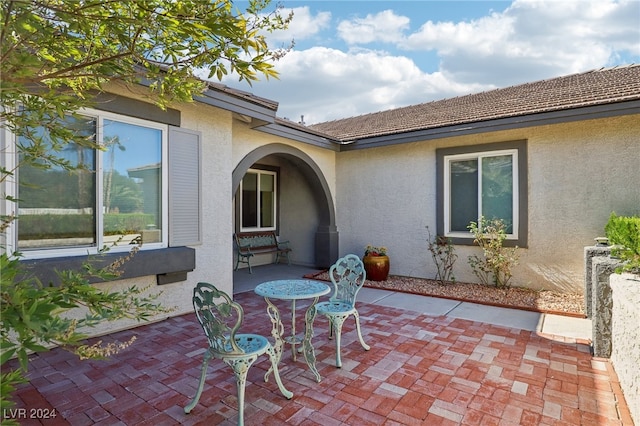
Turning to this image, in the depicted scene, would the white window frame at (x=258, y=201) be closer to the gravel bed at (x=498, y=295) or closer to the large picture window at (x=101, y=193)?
the gravel bed at (x=498, y=295)

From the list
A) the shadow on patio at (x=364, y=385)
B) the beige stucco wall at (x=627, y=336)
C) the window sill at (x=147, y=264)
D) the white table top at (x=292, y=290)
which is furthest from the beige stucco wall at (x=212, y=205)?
the beige stucco wall at (x=627, y=336)

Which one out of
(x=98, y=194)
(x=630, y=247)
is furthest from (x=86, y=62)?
(x=630, y=247)

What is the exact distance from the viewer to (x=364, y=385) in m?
3.58

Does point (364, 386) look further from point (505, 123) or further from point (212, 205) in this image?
point (505, 123)

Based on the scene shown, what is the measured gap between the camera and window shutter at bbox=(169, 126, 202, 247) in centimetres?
572

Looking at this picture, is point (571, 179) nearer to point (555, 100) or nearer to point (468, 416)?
point (555, 100)

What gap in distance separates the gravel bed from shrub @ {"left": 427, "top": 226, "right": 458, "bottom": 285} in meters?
0.22

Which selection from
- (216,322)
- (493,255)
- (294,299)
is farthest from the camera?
(493,255)

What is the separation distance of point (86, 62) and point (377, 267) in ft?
24.9

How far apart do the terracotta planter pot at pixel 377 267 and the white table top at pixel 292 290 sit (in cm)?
450

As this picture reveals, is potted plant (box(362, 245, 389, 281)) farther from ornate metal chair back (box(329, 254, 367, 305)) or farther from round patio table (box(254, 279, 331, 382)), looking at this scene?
round patio table (box(254, 279, 331, 382))

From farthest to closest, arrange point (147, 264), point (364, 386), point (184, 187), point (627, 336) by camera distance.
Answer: point (184, 187), point (147, 264), point (364, 386), point (627, 336)

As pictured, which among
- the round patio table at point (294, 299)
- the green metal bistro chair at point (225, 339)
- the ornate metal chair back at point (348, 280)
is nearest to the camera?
the green metal bistro chair at point (225, 339)

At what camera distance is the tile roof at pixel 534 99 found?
22.0 ft
